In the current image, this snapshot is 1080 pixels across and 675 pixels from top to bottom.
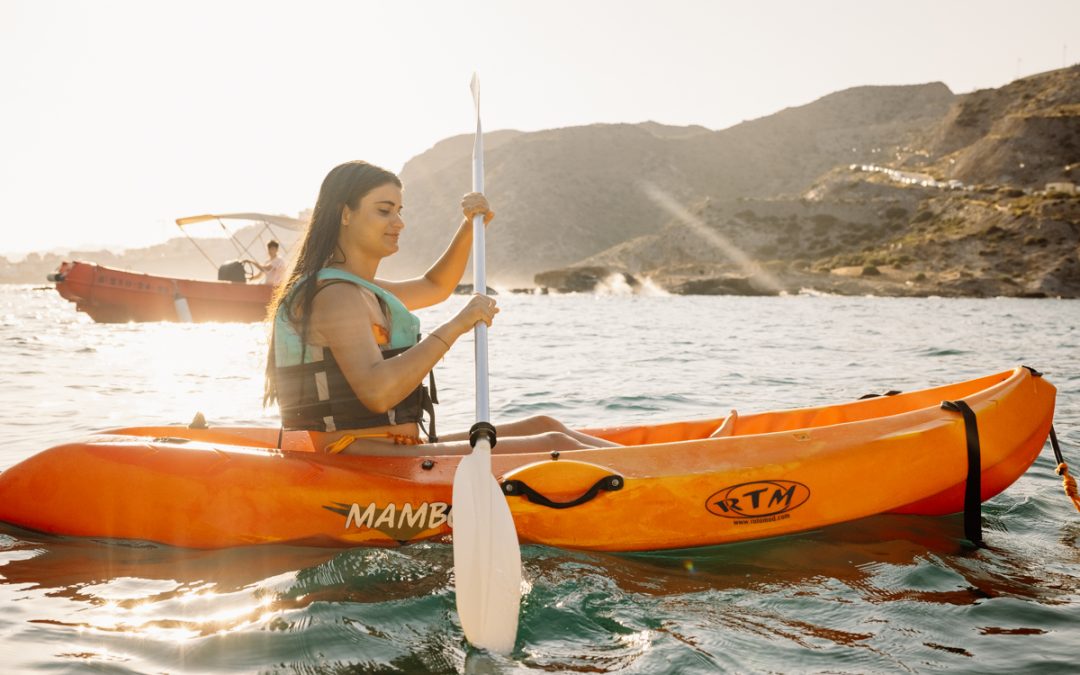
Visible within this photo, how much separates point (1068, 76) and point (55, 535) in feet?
264

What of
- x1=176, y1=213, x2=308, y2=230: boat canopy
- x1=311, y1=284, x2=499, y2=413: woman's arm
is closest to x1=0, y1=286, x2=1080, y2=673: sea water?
x1=311, y1=284, x2=499, y2=413: woman's arm

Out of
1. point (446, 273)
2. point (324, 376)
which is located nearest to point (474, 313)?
point (324, 376)

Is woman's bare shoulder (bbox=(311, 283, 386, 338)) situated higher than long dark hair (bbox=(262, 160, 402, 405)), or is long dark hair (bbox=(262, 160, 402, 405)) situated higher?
long dark hair (bbox=(262, 160, 402, 405))

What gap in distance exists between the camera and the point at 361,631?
269cm

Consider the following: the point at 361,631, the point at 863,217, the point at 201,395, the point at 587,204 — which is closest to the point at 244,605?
the point at 361,631

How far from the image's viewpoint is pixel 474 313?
3.14m

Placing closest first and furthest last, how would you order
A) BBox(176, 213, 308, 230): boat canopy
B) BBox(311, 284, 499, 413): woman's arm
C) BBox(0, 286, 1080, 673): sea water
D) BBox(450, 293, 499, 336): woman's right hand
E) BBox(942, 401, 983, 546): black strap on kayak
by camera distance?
BBox(0, 286, 1080, 673): sea water
BBox(311, 284, 499, 413): woman's arm
BBox(450, 293, 499, 336): woman's right hand
BBox(942, 401, 983, 546): black strap on kayak
BBox(176, 213, 308, 230): boat canopy

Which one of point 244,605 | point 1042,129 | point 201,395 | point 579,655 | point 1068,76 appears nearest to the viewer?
point 579,655

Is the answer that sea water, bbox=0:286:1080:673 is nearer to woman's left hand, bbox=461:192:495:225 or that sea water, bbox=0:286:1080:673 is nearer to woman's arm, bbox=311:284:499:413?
woman's arm, bbox=311:284:499:413

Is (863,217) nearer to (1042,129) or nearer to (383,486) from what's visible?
(1042,129)

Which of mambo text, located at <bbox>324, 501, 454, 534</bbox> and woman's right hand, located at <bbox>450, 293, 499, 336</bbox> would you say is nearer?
woman's right hand, located at <bbox>450, 293, 499, 336</bbox>

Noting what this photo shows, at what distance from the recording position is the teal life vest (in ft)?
10.2

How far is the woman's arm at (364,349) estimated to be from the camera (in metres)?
2.96

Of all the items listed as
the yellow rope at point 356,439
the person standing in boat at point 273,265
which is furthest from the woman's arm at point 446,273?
the person standing in boat at point 273,265
